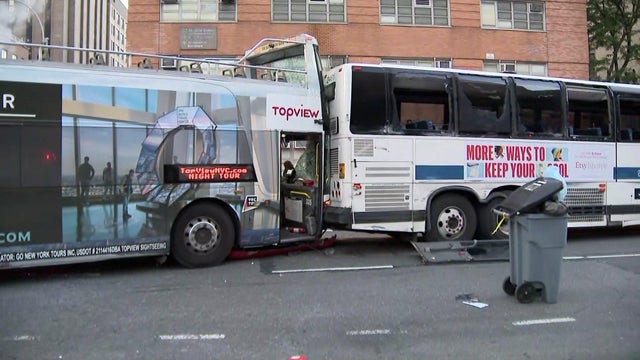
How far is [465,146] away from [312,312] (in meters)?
4.73

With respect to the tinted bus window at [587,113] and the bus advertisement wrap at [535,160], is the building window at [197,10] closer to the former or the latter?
the tinted bus window at [587,113]

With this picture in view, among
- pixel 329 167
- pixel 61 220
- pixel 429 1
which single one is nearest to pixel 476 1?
pixel 429 1

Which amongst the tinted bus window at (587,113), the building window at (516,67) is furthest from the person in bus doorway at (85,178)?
the building window at (516,67)

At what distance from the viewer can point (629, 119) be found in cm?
1048

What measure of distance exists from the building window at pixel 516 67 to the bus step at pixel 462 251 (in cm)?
1650

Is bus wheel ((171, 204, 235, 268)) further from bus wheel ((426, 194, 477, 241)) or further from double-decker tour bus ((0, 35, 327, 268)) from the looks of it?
bus wheel ((426, 194, 477, 241))

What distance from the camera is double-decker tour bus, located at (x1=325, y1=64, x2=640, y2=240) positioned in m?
8.55

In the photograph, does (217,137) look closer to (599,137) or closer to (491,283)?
(491,283)

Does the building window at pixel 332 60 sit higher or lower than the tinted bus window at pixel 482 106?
higher

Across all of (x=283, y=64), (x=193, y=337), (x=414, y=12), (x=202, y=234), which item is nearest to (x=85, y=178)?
(x=202, y=234)

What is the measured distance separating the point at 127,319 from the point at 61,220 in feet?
7.33

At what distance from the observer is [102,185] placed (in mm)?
7156

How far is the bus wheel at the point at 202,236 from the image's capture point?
7691 millimetres

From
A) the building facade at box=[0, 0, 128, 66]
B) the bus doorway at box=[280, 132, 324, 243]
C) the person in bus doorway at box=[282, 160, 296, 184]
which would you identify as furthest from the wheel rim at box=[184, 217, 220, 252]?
the building facade at box=[0, 0, 128, 66]
